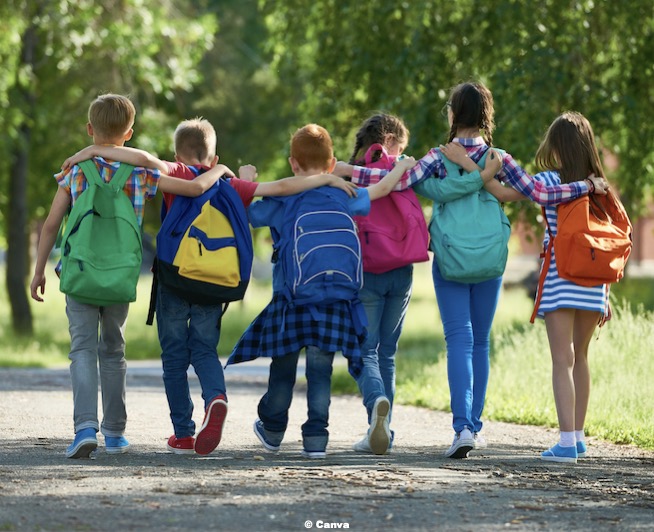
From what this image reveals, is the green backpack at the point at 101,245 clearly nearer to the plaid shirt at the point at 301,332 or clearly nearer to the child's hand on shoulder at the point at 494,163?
the plaid shirt at the point at 301,332

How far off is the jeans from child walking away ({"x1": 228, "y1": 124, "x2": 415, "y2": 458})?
0.63 m

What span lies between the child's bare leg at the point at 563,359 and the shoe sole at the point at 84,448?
7.84ft

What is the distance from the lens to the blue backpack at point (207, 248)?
6.07m

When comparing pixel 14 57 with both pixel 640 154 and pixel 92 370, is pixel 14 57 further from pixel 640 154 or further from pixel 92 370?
pixel 92 370

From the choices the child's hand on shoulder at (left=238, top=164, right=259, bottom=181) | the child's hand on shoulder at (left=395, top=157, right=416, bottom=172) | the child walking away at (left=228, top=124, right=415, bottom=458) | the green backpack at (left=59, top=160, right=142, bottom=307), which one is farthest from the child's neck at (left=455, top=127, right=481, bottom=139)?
the green backpack at (left=59, top=160, right=142, bottom=307)

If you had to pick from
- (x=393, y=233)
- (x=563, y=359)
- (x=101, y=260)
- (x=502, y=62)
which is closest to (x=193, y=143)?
(x=101, y=260)

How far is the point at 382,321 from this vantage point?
6.66 m

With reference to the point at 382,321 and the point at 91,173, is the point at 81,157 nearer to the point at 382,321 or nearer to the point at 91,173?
the point at 91,173

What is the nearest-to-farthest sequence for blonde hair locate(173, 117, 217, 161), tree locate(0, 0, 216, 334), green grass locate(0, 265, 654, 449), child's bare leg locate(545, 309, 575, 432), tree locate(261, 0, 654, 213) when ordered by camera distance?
blonde hair locate(173, 117, 217, 161) < child's bare leg locate(545, 309, 575, 432) < green grass locate(0, 265, 654, 449) < tree locate(261, 0, 654, 213) < tree locate(0, 0, 216, 334)

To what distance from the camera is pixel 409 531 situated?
4.41 metres

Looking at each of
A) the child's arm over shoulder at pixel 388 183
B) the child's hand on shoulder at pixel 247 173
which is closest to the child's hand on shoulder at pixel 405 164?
the child's arm over shoulder at pixel 388 183

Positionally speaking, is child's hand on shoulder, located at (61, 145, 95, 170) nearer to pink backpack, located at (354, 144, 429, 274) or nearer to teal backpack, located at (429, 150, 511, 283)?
pink backpack, located at (354, 144, 429, 274)

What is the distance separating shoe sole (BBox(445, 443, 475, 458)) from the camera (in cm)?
629

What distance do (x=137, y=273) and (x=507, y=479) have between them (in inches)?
80.1
